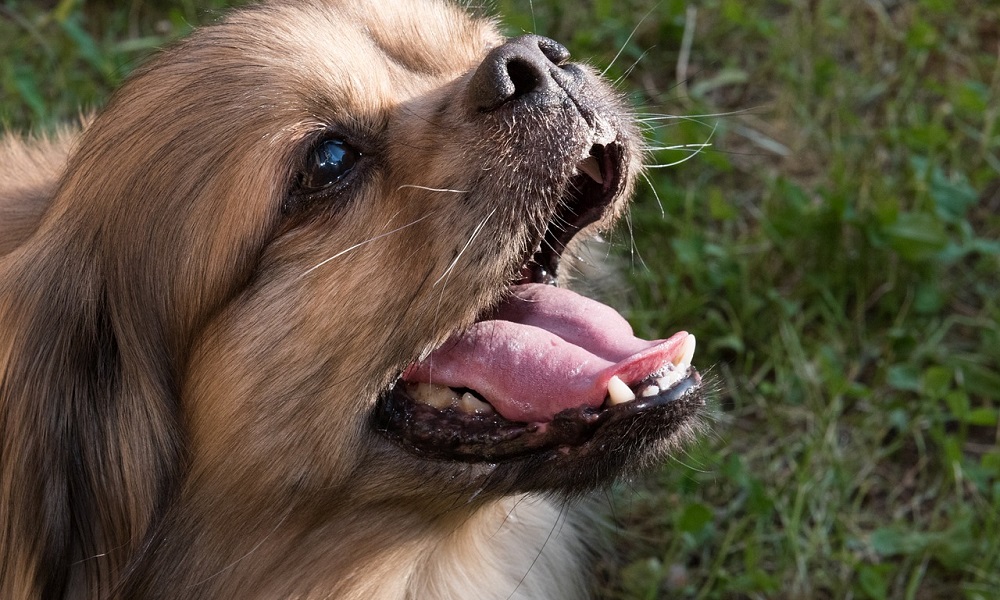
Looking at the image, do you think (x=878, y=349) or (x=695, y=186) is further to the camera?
(x=695, y=186)

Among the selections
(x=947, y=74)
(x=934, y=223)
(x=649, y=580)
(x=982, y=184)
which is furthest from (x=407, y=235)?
(x=947, y=74)

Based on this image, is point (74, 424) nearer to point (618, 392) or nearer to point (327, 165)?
point (327, 165)

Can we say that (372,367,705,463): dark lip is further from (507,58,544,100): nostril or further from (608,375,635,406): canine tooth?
(507,58,544,100): nostril

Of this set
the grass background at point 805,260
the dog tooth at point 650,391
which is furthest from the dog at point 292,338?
the grass background at point 805,260

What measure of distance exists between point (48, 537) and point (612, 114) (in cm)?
163

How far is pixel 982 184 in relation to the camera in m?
4.73

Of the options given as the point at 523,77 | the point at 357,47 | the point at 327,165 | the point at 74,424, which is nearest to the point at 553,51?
the point at 523,77

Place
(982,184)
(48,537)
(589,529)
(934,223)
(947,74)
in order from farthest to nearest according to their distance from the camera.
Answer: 1. (947,74)
2. (982,184)
3. (934,223)
4. (589,529)
5. (48,537)

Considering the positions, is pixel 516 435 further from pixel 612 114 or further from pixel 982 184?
pixel 982 184

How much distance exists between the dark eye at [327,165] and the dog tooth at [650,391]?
850 millimetres

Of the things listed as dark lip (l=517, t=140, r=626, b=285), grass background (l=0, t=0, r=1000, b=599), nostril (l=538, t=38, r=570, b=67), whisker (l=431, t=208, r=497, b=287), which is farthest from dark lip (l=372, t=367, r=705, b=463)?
nostril (l=538, t=38, r=570, b=67)

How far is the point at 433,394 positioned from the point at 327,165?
60 centimetres

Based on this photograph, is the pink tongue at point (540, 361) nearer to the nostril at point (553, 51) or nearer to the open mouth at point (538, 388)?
the open mouth at point (538, 388)

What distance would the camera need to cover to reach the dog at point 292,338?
265 cm
